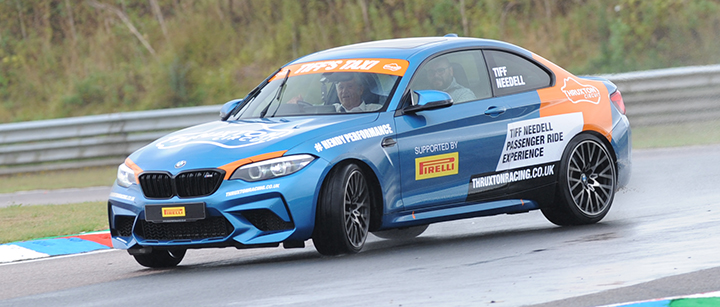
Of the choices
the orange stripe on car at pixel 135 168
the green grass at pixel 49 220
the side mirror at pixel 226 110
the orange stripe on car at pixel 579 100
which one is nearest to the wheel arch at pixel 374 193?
the orange stripe on car at pixel 135 168

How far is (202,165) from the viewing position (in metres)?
7.01

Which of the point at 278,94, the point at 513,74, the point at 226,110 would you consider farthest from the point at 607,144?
the point at 226,110

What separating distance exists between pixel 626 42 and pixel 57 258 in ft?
53.2

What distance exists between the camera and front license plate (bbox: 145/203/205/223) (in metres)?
6.97

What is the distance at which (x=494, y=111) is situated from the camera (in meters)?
8.16

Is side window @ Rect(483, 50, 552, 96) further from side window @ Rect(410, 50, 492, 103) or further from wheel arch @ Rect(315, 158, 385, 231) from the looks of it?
wheel arch @ Rect(315, 158, 385, 231)

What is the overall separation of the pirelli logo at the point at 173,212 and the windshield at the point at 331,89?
1.35m

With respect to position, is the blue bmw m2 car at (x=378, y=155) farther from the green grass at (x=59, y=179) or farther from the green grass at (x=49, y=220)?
the green grass at (x=59, y=179)

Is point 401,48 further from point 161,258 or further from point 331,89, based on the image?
point 161,258

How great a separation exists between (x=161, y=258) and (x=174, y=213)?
2.96 ft

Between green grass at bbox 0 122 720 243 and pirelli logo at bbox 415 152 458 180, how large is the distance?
151 inches

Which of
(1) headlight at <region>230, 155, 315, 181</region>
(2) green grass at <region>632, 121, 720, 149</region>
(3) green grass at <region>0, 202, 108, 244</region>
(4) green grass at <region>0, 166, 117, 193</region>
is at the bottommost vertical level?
(4) green grass at <region>0, 166, 117, 193</region>

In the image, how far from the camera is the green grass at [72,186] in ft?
33.2

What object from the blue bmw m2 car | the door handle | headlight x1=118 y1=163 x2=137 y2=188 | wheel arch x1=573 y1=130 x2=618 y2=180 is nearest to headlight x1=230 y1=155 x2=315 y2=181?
the blue bmw m2 car
